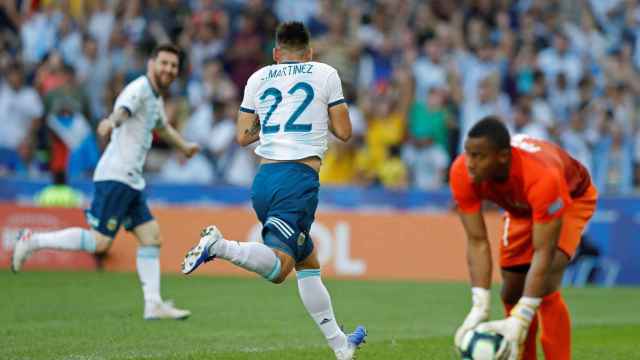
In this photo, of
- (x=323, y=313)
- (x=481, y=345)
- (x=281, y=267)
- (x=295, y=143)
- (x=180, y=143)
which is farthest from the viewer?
(x=180, y=143)

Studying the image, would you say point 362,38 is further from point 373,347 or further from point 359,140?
point 373,347

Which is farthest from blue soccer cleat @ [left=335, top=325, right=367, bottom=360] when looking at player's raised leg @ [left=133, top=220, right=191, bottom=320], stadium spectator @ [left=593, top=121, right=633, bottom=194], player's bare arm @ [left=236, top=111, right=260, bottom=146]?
stadium spectator @ [left=593, top=121, right=633, bottom=194]

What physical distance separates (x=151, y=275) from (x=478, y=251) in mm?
5340

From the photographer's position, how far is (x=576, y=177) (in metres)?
8.15

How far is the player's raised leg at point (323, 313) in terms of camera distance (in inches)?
359

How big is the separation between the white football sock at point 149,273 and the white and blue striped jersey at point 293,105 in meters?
3.47

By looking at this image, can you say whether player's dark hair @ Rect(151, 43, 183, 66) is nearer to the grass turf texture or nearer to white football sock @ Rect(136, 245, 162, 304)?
white football sock @ Rect(136, 245, 162, 304)

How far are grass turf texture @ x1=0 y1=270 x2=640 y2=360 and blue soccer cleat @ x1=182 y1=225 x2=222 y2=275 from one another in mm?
1554

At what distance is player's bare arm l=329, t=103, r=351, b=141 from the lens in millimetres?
9078

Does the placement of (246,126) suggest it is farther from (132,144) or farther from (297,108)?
(132,144)

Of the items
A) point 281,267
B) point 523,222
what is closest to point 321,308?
point 281,267

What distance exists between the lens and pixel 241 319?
12.6 m

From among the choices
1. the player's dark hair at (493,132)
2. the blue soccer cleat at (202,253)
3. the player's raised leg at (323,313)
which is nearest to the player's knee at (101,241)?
the player's raised leg at (323,313)

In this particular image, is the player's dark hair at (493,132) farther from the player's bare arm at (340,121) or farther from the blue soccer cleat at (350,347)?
the blue soccer cleat at (350,347)
